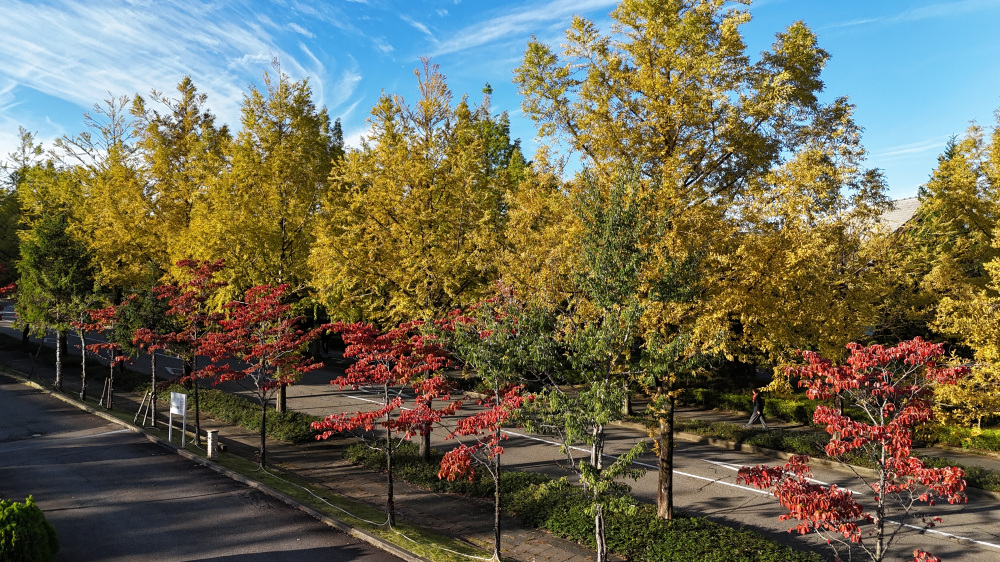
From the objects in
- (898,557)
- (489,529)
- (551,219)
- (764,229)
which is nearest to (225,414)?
(489,529)

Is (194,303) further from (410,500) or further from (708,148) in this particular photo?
(708,148)

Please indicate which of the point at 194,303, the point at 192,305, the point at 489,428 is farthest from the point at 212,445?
the point at 489,428

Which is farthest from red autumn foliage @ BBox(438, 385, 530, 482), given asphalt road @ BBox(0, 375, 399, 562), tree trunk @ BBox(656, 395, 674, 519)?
tree trunk @ BBox(656, 395, 674, 519)

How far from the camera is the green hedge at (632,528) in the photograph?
33.8 ft

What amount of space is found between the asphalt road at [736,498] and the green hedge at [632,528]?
4.01 feet

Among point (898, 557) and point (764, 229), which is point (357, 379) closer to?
point (764, 229)

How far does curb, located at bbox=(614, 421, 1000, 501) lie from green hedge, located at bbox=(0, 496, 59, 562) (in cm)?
1295

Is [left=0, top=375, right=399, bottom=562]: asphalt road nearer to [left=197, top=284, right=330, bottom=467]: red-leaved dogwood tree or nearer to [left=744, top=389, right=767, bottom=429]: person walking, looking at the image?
[left=197, top=284, right=330, bottom=467]: red-leaved dogwood tree

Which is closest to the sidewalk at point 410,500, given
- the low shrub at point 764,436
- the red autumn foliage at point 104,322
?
the red autumn foliage at point 104,322

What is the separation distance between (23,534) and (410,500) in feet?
25.0

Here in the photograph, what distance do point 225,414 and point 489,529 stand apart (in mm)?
13886

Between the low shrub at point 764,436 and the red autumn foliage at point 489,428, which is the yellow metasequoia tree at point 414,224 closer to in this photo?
the red autumn foliage at point 489,428

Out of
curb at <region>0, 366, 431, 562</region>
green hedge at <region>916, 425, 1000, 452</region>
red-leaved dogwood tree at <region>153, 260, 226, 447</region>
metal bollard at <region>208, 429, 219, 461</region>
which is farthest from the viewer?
green hedge at <region>916, 425, 1000, 452</region>

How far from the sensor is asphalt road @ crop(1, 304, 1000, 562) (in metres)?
11.9
